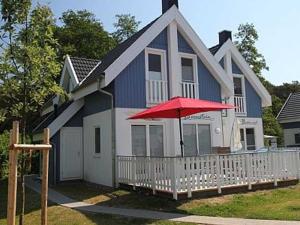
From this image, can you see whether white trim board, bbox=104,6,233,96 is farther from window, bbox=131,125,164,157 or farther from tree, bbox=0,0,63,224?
tree, bbox=0,0,63,224

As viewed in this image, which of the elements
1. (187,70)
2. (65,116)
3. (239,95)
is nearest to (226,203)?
(187,70)

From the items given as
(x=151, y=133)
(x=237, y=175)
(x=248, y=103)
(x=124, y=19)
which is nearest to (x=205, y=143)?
(x=151, y=133)

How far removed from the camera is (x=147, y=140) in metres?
17.3

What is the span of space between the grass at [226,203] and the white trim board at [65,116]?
4.49m

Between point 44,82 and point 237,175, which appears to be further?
point 237,175

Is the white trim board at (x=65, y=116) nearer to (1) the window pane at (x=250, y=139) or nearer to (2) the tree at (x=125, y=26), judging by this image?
(1) the window pane at (x=250, y=139)

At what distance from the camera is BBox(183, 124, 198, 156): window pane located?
18.3 metres

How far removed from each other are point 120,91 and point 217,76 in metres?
5.50

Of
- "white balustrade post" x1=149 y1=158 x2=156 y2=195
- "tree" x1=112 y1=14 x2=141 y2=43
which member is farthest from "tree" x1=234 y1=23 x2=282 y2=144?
"white balustrade post" x1=149 y1=158 x2=156 y2=195

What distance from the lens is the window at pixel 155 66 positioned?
Result: 18203 millimetres

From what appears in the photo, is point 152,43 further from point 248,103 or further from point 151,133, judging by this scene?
point 248,103

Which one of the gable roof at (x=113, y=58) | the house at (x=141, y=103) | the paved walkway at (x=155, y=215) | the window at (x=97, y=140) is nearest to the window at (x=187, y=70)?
the house at (x=141, y=103)

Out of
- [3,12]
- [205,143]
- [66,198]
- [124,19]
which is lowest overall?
[66,198]

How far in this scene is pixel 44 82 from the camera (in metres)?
9.79
